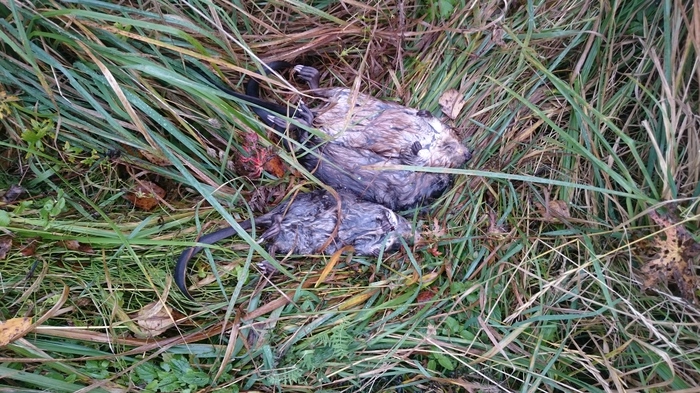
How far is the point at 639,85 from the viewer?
2.40 metres

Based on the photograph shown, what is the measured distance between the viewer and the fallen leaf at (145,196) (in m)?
2.63

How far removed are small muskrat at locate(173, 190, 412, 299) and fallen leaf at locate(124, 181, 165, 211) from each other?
46 cm

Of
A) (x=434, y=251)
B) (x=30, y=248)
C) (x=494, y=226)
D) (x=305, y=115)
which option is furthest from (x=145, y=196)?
(x=494, y=226)

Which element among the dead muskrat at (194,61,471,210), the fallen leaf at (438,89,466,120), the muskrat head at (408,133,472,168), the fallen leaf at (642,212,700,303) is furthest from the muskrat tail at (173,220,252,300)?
the fallen leaf at (642,212,700,303)

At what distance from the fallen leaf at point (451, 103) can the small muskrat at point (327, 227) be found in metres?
0.66

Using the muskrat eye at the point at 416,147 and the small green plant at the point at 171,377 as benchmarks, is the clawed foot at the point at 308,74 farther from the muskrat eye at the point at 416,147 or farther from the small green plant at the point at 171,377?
the small green plant at the point at 171,377

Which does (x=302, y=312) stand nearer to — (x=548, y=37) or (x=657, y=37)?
(x=548, y=37)

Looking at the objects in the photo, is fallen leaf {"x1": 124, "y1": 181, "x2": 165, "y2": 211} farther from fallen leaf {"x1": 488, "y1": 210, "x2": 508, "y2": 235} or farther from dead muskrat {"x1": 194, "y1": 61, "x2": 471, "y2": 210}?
fallen leaf {"x1": 488, "y1": 210, "x2": 508, "y2": 235}

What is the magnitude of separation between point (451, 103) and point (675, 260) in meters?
1.34

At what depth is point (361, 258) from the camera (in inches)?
104

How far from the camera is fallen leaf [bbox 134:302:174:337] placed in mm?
2441

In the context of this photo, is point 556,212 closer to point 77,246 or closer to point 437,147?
point 437,147

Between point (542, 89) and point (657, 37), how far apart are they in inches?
23.6

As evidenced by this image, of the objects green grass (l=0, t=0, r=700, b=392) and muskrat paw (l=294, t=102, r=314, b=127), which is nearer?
green grass (l=0, t=0, r=700, b=392)
